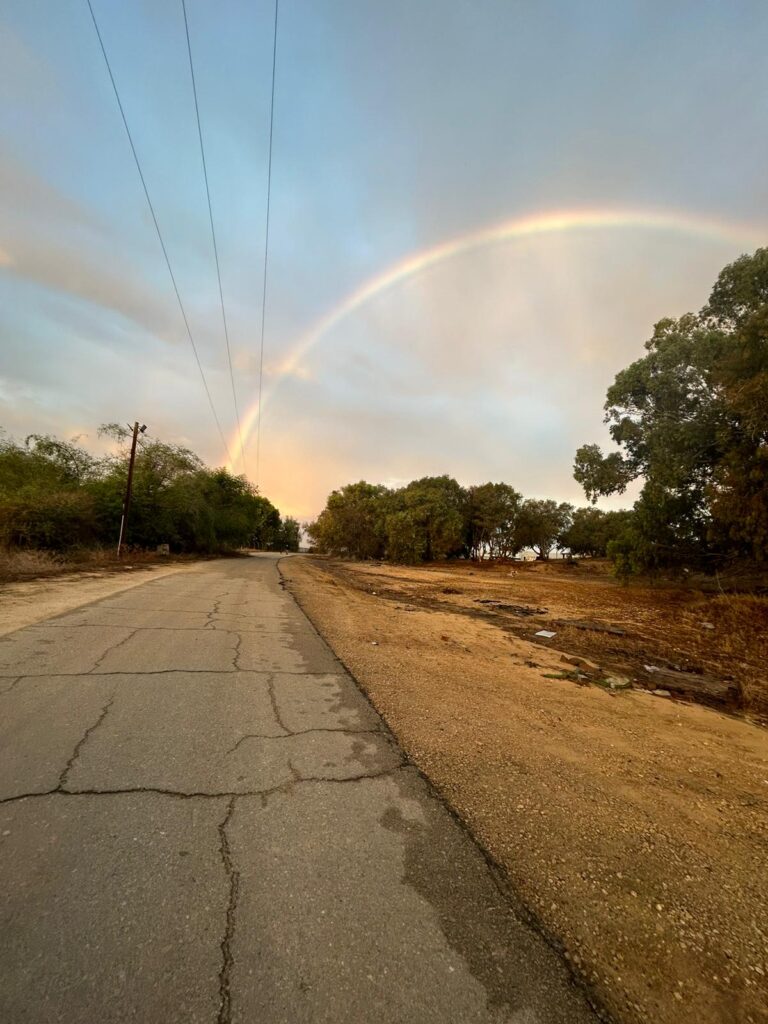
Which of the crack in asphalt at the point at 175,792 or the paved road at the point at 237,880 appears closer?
the paved road at the point at 237,880

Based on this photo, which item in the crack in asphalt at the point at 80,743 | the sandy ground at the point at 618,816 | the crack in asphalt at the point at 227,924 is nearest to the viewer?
the crack in asphalt at the point at 227,924

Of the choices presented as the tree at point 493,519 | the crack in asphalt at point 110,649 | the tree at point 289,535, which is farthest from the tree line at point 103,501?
the tree at point 289,535

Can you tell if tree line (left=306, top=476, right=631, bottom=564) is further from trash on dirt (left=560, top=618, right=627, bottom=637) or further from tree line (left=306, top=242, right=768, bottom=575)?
trash on dirt (left=560, top=618, right=627, bottom=637)

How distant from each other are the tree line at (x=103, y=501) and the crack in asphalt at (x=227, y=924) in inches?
771

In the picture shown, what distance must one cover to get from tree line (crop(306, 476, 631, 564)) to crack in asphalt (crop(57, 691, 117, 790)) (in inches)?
1624

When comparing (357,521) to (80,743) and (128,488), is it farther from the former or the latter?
(80,743)

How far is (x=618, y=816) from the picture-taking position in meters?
2.48

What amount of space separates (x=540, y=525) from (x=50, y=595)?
53854 mm

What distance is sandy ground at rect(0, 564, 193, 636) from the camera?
665 centimetres

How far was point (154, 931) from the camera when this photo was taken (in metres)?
1.54

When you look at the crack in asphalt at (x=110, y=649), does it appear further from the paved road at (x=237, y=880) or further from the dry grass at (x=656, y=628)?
the dry grass at (x=656, y=628)

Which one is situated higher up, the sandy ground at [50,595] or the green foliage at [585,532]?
the green foliage at [585,532]

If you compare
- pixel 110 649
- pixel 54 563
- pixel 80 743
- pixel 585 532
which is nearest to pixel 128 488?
pixel 54 563

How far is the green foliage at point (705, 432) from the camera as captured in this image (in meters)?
10.5
